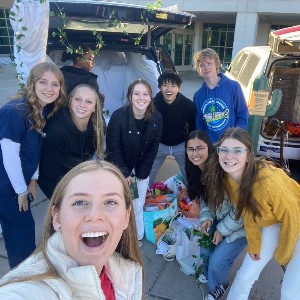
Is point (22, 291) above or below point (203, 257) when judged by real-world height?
→ above

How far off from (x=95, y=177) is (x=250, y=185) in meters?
1.15

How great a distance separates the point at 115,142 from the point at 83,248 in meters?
1.70

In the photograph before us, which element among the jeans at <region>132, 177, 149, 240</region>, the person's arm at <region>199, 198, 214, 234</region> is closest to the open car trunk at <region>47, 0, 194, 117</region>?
the jeans at <region>132, 177, 149, 240</region>

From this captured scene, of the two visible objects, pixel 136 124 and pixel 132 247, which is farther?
pixel 136 124

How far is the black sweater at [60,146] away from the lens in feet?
7.90

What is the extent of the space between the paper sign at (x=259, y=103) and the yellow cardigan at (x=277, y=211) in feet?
3.69

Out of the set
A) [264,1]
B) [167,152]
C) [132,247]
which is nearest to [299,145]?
[167,152]

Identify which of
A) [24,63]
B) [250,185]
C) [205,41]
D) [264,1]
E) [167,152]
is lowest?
[167,152]

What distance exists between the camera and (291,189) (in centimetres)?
208

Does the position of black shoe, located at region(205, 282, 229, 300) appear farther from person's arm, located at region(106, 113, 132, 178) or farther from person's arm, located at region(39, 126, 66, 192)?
person's arm, located at region(39, 126, 66, 192)

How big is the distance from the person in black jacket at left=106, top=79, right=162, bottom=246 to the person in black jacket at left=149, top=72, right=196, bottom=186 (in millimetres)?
486

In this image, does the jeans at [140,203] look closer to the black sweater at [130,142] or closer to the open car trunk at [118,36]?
the black sweater at [130,142]

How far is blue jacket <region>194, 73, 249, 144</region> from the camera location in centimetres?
326

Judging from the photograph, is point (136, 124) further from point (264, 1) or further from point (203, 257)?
point (264, 1)
